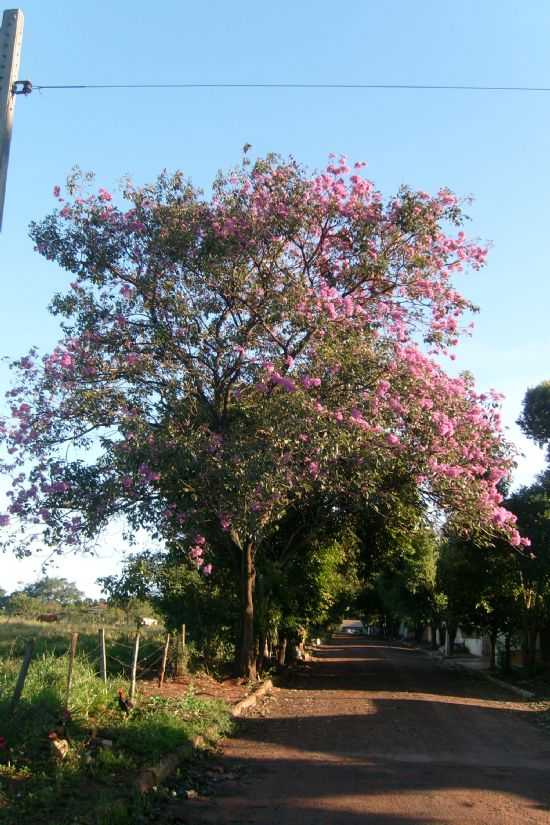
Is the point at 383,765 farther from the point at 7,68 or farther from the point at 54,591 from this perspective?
the point at 54,591

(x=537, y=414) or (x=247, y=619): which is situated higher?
(x=537, y=414)

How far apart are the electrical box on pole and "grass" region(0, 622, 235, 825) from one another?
5015 mm

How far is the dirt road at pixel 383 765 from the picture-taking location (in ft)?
25.2

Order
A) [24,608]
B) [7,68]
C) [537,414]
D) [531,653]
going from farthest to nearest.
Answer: [24,608], [537,414], [531,653], [7,68]

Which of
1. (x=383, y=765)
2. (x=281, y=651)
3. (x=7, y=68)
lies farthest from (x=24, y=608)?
(x=7, y=68)

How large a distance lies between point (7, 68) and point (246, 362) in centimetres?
895

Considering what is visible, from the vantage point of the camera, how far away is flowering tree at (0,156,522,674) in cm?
1372

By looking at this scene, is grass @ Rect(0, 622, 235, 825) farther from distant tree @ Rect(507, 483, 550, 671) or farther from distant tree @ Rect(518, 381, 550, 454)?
distant tree @ Rect(518, 381, 550, 454)

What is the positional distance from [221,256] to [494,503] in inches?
282

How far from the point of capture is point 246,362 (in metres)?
15.5

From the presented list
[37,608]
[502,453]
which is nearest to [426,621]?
[37,608]

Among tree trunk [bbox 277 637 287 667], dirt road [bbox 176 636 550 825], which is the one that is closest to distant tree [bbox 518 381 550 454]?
tree trunk [bbox 277 637 287 667]

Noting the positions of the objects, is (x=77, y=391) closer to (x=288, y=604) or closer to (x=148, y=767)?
A: (x=148, y=767)

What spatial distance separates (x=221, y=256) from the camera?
576 inches
